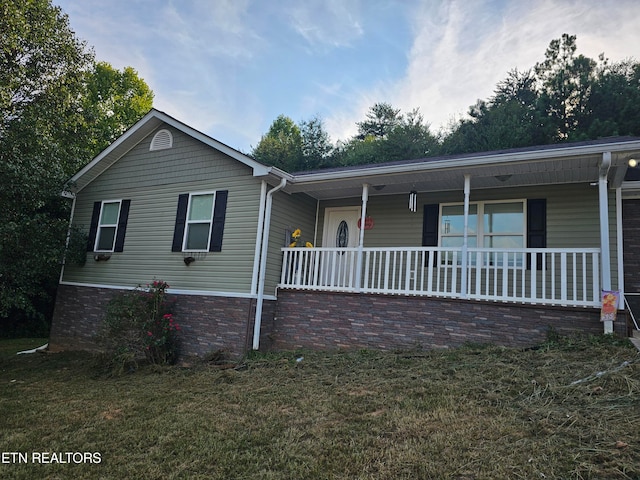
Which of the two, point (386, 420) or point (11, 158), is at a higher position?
point (11, 158)

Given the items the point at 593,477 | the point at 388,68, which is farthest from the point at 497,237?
the point at 388,68

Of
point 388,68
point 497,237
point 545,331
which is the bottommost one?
point 545,331

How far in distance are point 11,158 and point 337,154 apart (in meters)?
17.0

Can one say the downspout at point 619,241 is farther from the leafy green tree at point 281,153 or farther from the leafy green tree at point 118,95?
the leafy green tree at point 118,95

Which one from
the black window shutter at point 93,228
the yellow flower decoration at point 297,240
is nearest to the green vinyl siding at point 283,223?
the yellow flower decoration at point 297,240

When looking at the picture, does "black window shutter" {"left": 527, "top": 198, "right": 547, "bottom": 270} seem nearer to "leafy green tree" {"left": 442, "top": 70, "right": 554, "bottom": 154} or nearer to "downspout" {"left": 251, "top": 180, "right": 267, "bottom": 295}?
"downspout" {"left": 251, "top": 180, "right": 267, "bottom": 295}

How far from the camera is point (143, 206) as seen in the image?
9609mm

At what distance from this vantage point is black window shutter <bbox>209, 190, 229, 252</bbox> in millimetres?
8281

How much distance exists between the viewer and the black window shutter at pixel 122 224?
9.73 meters

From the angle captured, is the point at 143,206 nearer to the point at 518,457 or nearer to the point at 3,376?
the point at 3,376

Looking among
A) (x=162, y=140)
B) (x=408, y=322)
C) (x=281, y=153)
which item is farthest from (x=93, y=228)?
(x=281, y=153)

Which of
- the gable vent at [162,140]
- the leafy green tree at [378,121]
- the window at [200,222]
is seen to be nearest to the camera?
the window at [200,222]

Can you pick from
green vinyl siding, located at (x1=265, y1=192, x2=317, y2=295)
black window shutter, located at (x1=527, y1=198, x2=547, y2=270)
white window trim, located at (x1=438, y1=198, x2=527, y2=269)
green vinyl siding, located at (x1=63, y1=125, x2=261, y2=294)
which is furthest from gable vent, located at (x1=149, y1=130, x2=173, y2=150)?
black window shutter, located at (x1=527, y1=198, x2=547, y2=270)

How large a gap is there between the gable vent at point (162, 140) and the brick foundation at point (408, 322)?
450cm
